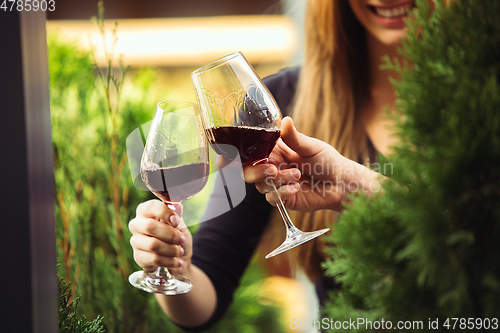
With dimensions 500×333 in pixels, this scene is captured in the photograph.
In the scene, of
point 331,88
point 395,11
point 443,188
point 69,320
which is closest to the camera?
point 443,188

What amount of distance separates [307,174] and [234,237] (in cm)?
40

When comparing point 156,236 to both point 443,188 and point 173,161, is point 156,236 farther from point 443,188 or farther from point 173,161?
point 443,188

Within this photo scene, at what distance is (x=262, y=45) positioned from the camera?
159 centimetres

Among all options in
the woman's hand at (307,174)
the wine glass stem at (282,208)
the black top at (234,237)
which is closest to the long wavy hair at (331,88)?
the black top at (234,237)

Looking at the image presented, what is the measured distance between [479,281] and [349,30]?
77 cm

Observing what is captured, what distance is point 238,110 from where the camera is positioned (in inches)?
18.6

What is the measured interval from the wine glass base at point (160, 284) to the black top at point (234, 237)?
31cm

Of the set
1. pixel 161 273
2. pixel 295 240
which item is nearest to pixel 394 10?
pixel 295 240

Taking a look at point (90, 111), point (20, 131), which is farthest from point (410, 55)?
point (90, 111)

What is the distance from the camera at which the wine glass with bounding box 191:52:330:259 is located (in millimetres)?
469

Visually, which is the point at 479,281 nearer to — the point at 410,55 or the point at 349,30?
the point at 410,55

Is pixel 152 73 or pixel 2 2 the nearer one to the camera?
pixel 2 2

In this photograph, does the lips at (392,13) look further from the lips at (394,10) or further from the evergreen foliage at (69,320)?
the evergreen foliage at (69,320)

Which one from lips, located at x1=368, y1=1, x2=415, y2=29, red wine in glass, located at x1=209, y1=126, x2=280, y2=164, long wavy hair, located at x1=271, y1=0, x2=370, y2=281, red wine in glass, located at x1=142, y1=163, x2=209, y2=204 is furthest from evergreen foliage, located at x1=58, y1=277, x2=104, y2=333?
lips, located at x1=368, y1=1, x2=415, y2=29
